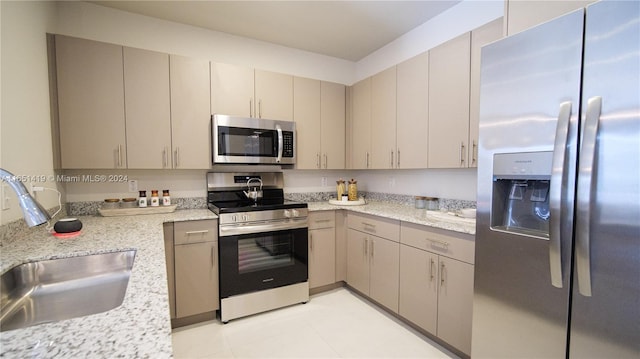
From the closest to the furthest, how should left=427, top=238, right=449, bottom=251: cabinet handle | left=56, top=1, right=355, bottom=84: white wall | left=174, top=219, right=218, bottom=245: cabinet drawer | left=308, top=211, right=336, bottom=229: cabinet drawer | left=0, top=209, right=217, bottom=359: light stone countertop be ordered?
left=0, top=209, right=217, bottom=359: light stone countertop → left=427, top=238, right=449, bottom=251: cabinet handle → left=174, top=219, right=218, bottom=245: cabinet drawer → left=56, top=1, right=355, bottom=84: white wall → left=308, top=211, right=336, bottom=229: cabinet drawer

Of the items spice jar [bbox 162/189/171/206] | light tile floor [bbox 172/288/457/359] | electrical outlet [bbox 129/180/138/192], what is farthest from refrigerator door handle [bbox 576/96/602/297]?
electrical outlet [bbox 129/180/138/192]

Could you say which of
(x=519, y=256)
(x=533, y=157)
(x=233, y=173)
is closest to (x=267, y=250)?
(x=233, y=173)

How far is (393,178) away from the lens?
312cm

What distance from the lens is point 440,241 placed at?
1.93m

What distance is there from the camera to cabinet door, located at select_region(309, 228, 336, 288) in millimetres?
2758

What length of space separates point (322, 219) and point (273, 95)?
4.33 feet

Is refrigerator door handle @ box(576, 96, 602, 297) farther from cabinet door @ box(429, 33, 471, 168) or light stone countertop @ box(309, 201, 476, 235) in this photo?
cabinet door @ box(429, 33, 471, 168)

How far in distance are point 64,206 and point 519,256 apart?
124 inches

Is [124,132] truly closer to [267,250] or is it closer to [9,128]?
[9,128]

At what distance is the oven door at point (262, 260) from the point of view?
7.66ft

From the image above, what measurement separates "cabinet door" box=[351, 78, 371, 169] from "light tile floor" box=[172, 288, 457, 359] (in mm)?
1485

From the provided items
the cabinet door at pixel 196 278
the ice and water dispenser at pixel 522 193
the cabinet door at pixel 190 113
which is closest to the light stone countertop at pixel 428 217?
the ice and water dispenser at pixel 522 193

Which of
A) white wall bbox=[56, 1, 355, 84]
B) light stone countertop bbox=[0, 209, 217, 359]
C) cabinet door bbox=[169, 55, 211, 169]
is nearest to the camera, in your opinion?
A: light stone countertop bbox=[0, 209, 217, 359]

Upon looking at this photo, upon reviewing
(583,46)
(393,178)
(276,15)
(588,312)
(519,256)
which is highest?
(276,15)
